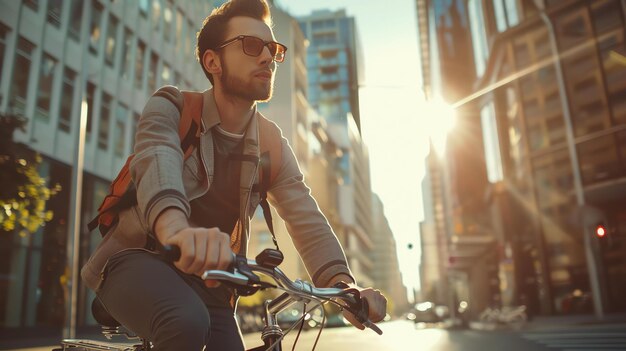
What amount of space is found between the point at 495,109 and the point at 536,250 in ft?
27.3

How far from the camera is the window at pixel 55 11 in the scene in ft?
68.2

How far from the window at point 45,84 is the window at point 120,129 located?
4.17 meters

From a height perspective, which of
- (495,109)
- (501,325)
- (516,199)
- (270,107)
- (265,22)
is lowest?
Answer: (501,325)

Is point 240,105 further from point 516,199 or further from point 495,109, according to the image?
point 495,109

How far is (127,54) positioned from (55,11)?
A: 16.4ft

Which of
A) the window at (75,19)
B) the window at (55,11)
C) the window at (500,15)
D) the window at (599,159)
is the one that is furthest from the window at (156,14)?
the window at (599,159)

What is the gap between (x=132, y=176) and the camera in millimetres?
1960

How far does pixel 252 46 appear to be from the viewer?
2262 mm

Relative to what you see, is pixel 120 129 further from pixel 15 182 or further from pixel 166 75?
pixel 15 182

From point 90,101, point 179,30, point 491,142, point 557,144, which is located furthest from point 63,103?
point 491,142

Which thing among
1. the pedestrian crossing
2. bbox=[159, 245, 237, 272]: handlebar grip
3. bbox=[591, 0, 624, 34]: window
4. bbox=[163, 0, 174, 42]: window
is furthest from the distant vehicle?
bbox=[159, 245, 237, 272]: handlebar grip

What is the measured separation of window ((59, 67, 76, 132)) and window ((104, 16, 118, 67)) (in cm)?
241

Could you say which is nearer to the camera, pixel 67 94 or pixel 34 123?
pixel 34 123

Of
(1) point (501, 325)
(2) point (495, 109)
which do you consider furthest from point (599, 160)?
(2) point (495, 109)
